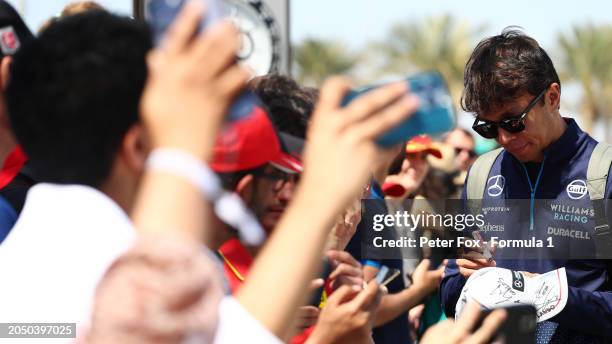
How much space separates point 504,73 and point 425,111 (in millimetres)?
2087

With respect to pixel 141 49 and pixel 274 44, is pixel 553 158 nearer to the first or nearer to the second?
pixel 141 49

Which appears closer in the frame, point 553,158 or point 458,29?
point 553,158

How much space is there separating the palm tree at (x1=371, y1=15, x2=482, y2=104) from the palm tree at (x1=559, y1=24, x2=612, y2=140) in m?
3.14

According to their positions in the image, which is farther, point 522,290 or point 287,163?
point 522,290

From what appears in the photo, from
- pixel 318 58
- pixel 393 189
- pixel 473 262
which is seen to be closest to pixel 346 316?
pixel 473 262

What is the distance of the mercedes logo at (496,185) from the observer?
3.64 m

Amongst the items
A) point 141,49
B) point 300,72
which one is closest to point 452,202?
point 141,49

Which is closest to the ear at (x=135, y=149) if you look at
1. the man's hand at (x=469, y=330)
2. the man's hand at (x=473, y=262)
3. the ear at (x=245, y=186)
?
the man's hand at (x=469, y=330)

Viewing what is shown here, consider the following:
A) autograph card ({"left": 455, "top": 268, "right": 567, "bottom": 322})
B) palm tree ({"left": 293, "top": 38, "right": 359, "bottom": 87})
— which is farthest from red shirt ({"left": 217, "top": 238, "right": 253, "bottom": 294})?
palm tree ({"left": 293, "top": 38, "right": 359, "bottom": 87})

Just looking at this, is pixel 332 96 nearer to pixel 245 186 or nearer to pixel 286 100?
pixel 245 186

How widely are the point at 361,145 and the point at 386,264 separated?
2.35 meters

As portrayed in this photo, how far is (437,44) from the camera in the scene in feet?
108

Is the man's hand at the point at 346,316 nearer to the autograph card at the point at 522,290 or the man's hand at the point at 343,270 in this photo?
the man's hand at the point at 343,270

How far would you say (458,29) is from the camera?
32938 mm
